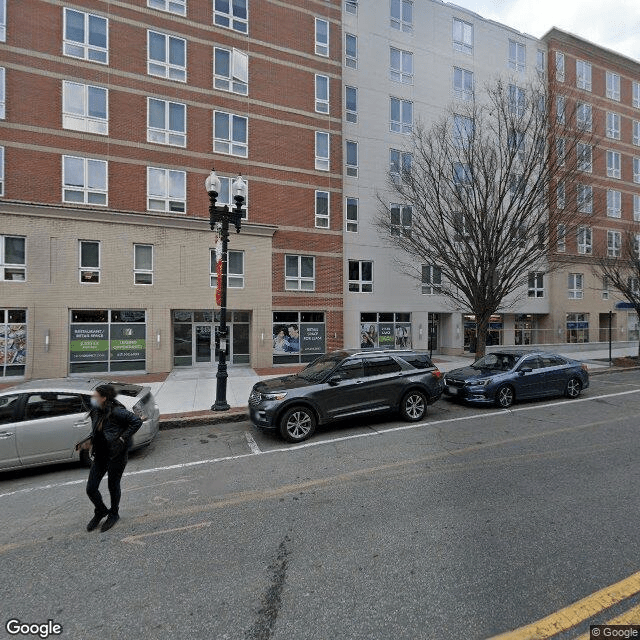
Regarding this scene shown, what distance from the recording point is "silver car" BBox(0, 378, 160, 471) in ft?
17.6

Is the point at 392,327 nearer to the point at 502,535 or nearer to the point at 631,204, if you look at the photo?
the point at 502,535

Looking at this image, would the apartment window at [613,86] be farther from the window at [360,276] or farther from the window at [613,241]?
the window at [360,276]

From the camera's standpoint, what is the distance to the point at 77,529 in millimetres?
3920

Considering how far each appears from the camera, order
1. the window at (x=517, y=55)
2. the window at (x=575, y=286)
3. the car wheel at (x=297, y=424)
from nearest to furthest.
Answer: the car wheel at (x=297, y=424), the window at (x=517, y=55), the window at (x=575, y=286)

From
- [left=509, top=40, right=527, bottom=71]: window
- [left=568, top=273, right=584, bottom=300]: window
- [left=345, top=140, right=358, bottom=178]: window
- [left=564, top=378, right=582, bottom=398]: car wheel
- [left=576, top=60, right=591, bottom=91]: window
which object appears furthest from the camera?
[left=576, top=60, right=591, bottom=91]: window

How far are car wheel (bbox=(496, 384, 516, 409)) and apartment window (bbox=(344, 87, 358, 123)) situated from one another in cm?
1696

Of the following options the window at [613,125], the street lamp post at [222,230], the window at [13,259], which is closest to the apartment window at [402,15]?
the window at [613,125]

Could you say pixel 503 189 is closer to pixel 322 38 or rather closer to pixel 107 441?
pixel 107 441

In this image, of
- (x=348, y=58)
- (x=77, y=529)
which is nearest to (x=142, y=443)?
(x=77, y=529)

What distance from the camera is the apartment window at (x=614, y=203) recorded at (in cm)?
2634

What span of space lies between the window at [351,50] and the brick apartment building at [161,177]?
0.95 metres

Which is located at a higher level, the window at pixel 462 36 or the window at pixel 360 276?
the window at pixel 462 36

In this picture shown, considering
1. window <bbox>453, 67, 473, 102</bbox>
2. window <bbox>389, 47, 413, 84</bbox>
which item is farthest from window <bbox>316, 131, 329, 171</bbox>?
window <bbox>453, 67, 473, 102</bbox>

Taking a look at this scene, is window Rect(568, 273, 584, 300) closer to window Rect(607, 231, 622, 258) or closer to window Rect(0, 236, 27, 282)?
window Rect(607, 231, 622, 258)
